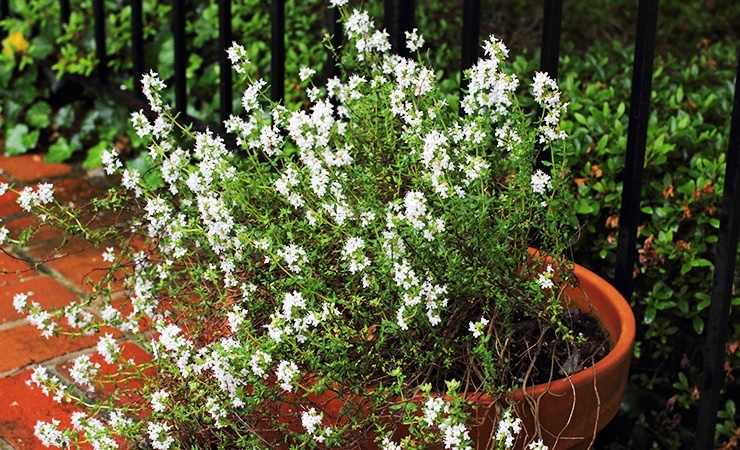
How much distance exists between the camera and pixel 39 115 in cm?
393

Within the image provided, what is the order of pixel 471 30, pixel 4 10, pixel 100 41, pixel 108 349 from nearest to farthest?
pixel 108 349, pixel 471 30, pixel 100 41, pixel 4 10

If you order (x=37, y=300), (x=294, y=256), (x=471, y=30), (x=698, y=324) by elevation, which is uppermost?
(x=471, y=30)

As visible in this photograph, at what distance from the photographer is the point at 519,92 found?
3072 millimetres

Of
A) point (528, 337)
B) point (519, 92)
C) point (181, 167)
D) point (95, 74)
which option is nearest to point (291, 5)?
point (95, 74)

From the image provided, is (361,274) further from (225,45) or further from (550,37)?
(225,45)

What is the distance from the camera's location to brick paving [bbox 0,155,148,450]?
2.25 meters

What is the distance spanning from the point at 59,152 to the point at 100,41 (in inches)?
19.1

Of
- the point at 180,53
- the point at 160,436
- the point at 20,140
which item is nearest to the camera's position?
the point at 160,436

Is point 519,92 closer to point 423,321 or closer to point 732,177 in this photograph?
point 732,177

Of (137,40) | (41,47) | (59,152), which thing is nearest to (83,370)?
(137,40)

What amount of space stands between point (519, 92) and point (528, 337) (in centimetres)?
132

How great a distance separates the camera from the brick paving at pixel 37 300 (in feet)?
7.38

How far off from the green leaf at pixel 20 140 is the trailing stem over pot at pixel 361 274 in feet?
6.65

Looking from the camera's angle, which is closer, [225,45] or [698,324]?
[698,324]
